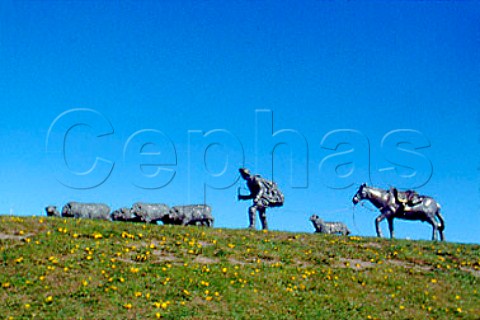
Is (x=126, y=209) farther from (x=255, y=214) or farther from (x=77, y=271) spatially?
(x=77, y=271)

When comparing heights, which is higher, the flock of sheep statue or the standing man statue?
the standing man statue

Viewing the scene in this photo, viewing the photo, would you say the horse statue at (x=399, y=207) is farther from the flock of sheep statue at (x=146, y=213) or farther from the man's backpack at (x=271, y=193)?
the flock of sheep statue at (x=146, y=213)

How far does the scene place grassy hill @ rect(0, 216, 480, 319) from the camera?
65.8ft

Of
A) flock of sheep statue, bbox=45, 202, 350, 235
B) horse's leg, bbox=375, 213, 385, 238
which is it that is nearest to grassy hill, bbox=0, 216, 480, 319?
horse's leg, bbox=375, 213, 385, 238

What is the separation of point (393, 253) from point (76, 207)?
785 inches

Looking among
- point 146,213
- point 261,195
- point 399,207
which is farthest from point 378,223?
point 146,213

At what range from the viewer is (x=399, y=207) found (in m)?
36.2

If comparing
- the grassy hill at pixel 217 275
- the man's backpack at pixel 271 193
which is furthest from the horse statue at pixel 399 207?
the grassy hill at pixel 217 275

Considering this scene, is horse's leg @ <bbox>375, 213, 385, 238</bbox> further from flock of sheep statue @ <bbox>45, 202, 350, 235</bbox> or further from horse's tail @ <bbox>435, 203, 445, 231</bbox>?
flock of sheep statue @ <bbox>45, 202, 350, 235</bbox>

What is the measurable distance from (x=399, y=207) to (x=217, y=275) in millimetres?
17207

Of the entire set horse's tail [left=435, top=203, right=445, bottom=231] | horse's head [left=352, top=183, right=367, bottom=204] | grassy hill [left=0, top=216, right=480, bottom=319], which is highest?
horse's head [left=352, top=183, right=367, bottom=204]

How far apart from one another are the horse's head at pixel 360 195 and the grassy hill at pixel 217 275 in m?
6.54

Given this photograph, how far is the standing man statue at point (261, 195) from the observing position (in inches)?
1387

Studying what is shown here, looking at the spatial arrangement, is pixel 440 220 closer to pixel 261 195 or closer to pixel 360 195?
pixel 360 195
